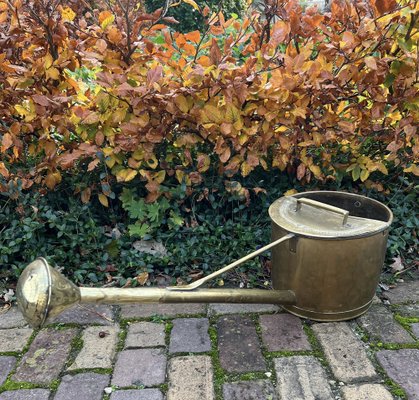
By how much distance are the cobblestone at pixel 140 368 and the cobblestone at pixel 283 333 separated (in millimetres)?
450

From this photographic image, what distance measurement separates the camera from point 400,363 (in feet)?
5.63

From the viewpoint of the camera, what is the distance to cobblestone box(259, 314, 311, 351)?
5.97 ft

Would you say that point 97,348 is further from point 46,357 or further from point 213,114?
point 213,114

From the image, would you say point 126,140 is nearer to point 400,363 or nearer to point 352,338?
point 352,338

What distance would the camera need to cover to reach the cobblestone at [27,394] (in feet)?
5.20

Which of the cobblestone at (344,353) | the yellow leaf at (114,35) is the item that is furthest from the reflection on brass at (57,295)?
the yellow leaf at (114,35)

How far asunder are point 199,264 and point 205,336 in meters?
0.50

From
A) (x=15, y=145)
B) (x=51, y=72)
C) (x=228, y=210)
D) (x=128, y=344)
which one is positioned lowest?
(x=128, y=344)

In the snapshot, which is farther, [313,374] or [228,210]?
[228,210]

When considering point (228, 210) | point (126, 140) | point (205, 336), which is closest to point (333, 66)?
point (228, 210)

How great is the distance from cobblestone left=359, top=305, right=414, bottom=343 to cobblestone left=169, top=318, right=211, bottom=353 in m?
0.70

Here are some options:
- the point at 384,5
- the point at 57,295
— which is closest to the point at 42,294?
the point at 57,295

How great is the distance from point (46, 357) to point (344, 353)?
47.5 inches

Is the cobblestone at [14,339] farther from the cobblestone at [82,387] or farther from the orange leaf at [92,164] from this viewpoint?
the orange leaf at [92,164]
